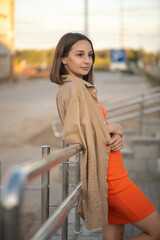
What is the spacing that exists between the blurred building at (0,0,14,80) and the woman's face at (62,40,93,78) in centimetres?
5221

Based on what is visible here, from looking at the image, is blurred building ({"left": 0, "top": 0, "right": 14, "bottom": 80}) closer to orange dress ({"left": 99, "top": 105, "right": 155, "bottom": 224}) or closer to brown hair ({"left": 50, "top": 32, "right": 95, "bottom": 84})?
brown hair ({"left": 50, "top": 32, "right": 95, "bottom": 84})

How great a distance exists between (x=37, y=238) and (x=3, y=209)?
0.42 meters

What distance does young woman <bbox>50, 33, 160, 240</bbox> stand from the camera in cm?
218

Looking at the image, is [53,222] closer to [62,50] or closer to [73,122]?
[73,122]

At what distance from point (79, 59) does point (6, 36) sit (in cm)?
5683

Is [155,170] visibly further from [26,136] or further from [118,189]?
[26,136]

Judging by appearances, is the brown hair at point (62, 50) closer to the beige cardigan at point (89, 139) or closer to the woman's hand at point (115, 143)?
the beige cardigan at point (89, 139)

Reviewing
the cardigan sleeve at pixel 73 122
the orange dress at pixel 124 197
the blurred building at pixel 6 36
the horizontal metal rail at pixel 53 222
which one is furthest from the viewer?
the blurred building at pixel 6 36

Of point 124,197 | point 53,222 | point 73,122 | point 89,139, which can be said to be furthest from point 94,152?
point 53,222

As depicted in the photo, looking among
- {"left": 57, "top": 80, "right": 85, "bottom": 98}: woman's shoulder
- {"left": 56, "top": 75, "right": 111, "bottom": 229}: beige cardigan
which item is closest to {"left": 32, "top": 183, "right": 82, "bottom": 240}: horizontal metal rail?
{"left": 56, "top": 75, "right": 111, "bottom": 229}: beige cardigan

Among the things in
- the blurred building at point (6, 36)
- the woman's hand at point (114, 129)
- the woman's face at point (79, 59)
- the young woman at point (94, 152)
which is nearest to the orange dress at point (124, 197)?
the young woman at point (94, 152)

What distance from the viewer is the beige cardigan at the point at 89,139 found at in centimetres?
217

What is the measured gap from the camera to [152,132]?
792 cm

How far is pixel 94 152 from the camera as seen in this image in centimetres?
219
